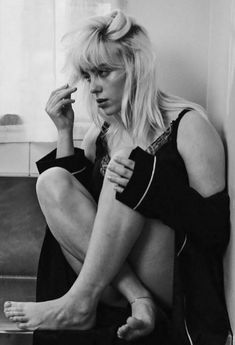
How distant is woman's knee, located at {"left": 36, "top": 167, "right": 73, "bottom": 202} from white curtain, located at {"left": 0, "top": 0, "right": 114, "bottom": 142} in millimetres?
435

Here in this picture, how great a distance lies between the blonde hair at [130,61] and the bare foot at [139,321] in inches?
16.0

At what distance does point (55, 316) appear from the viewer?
1376 millimetres

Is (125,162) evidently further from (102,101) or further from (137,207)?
(102,101)

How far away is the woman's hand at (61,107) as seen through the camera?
1.64 meters

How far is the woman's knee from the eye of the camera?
1.47 metres

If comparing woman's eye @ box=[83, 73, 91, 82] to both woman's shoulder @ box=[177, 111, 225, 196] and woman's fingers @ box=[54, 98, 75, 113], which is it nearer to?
woman's fingers @ box=[54, 98, 75, 113]

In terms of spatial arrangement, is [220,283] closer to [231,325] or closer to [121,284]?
[231,325]

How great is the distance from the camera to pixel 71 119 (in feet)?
5.50

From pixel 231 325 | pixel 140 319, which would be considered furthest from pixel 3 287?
pixel 231 325

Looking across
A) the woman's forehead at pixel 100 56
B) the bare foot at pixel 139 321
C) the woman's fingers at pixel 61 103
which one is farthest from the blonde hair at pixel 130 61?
the bare foot at pixel 139 321

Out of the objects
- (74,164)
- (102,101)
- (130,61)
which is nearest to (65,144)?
(74,164)

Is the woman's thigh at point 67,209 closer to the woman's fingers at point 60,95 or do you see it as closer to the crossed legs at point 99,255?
the crossed legs at point 99,255

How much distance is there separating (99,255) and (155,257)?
0.15 meters

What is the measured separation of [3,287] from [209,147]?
77 centimetres
